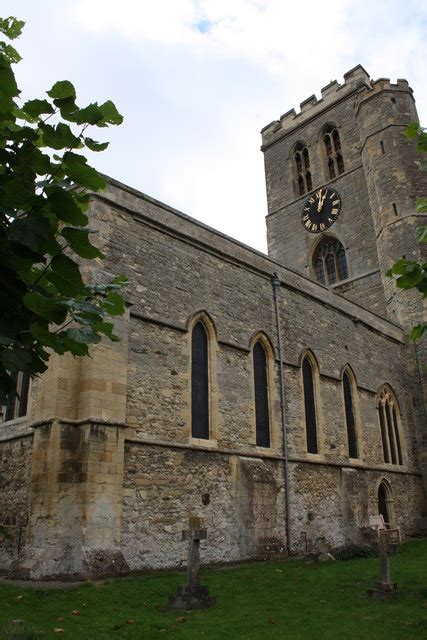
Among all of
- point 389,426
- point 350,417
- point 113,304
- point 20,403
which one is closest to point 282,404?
point 350,417

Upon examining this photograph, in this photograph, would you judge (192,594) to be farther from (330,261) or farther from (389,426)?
(330,261)

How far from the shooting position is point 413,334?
4.86 meters

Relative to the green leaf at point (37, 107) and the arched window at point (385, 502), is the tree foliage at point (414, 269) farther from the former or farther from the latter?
the arched window at point (385, 502)

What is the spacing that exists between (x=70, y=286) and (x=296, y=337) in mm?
13535

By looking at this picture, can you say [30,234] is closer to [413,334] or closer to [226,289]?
[413,334]

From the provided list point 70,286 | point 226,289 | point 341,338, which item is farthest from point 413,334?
point 341,338

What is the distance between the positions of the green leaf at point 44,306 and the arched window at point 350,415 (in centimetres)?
1573

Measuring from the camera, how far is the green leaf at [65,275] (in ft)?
7.25

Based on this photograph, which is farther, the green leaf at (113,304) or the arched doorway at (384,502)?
the arched doorway at (384,502)

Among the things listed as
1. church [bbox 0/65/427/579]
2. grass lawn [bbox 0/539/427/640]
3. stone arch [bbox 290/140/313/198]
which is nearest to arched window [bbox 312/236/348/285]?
stone arch [bbox 290/140/313/198]

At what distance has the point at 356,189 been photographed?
90.5ft

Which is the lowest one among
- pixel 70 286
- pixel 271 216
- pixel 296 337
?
pixel 70 286

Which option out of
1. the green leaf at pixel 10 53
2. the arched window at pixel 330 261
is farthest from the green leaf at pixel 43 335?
the arched window at pixel 330 261

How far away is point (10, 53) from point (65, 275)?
1.61 meters
